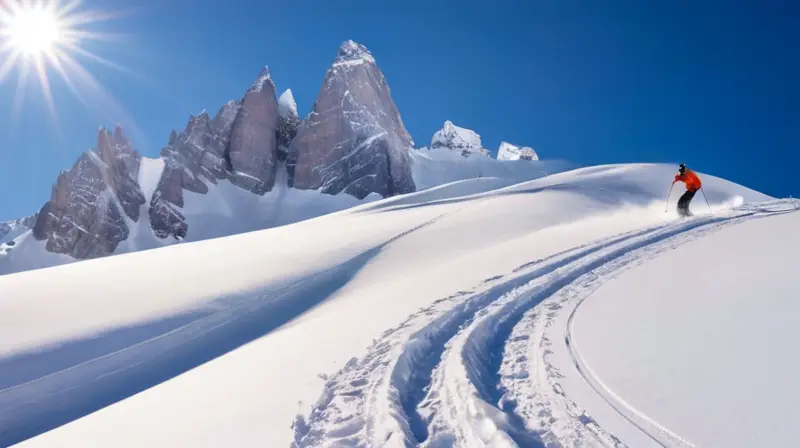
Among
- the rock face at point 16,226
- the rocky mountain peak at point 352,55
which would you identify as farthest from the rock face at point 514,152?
the rock face at point 16,226

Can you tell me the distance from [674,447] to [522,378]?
136cm

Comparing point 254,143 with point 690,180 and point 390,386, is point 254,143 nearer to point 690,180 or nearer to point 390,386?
point 690,180

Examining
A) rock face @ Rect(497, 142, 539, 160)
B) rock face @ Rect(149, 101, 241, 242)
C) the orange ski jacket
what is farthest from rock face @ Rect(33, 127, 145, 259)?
rock face @ Rect(497, 142, 539, 160)

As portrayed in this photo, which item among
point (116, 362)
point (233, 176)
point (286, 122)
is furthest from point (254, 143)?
point (116, 362)

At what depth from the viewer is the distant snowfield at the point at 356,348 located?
3441 millimetres

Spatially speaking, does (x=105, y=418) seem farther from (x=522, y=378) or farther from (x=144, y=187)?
(x=144, y=187)

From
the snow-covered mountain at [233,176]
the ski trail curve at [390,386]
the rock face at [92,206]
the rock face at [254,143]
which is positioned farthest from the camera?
the rock face at [254,143]

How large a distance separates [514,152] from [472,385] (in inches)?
5375

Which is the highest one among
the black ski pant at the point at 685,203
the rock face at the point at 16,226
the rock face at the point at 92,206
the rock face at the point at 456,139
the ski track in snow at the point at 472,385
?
the rock face at the point at 456,139

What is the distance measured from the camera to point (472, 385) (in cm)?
395

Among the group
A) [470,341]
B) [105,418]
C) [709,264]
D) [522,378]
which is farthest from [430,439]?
[709,264]

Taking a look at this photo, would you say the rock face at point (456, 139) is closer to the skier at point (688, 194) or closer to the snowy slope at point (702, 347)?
the skier at point (688, 194)

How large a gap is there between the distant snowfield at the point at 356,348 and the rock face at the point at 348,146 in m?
70.2

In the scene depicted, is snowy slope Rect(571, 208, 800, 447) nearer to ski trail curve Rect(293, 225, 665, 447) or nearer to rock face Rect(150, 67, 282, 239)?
ski trail curve Rect(293, 225, 665, 447)
